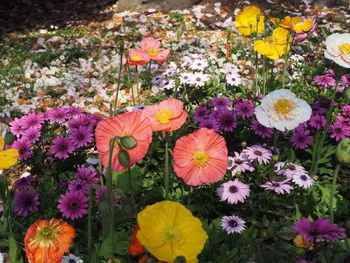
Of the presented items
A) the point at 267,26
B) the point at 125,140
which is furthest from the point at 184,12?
the point at 125,140

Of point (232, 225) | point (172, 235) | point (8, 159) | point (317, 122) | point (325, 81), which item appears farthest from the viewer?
point (325, 81)

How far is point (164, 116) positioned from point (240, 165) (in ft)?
1.89

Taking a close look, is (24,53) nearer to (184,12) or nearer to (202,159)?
(184,12)

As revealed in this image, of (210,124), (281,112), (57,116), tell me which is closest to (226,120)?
(210,124)

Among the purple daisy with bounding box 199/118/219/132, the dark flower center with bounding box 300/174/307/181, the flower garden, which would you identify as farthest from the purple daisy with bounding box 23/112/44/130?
the dark flower center with bounding box 300/174/307/181

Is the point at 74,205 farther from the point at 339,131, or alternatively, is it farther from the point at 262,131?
the point at 339,131

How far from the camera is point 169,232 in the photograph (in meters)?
1.34

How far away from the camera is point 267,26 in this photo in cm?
472

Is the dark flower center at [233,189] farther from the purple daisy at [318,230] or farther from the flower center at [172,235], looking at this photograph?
the flower center at [172,235]

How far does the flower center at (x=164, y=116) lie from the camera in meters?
1.85

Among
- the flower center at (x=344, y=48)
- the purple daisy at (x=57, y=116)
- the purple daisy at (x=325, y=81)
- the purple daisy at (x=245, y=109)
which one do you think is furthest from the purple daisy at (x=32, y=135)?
the purple daisy at (x=325, y=81)

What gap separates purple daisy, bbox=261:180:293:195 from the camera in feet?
7.00

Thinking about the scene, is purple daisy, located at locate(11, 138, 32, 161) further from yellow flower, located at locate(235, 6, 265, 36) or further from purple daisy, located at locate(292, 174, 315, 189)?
yellow flower, located at locate(235, 6, 265, 36)

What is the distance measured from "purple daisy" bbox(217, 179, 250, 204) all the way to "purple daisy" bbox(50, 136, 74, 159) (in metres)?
0.75
